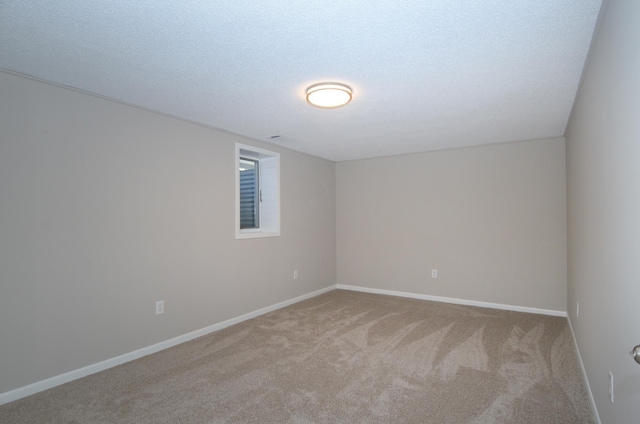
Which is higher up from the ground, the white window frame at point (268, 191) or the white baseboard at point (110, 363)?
the white window frame at point (268, 191)

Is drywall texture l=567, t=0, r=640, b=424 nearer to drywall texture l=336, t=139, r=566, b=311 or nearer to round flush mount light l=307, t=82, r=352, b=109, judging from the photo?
round flush mount light l=307, t=82, r=352, b=109

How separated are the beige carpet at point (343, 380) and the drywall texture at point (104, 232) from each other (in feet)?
1.04

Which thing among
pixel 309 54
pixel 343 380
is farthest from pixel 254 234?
pixel 309 54

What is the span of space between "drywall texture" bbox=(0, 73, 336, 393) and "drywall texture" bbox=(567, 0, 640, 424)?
10.7 ft

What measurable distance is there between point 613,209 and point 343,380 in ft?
6.50

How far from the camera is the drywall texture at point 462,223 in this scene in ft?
13.9

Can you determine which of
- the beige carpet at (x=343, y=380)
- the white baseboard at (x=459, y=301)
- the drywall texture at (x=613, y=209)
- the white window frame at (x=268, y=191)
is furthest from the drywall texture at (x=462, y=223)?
the drywall texture at (x=613, y=209)

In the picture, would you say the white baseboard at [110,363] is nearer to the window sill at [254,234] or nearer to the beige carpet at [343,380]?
the beige carpet at [343,380]

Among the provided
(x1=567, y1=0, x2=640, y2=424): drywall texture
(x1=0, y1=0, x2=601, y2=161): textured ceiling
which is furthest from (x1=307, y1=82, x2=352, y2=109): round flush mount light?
(x1=567, y1=0, x2=640, y2=424): drywall texture

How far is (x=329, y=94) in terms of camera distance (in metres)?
2.60

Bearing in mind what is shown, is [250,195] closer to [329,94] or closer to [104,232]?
[104,232]

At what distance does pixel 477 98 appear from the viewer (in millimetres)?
2852

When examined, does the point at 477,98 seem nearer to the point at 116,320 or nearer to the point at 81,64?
the point at 81,64

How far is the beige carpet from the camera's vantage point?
2.12 m
